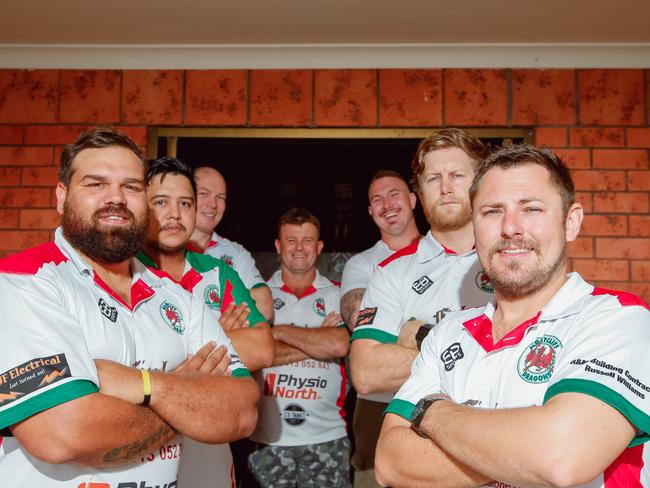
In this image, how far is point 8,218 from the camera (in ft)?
11.2

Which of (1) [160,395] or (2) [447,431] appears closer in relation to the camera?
(2) [447,431]

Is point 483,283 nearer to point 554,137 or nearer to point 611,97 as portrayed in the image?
point 554,137

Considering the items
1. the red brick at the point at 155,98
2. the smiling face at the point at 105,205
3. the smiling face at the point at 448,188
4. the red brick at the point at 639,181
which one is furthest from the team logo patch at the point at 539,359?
the red brick at the point at 155,98

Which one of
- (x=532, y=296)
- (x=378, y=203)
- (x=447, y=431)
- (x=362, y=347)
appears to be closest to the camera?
(x=447, y=431)

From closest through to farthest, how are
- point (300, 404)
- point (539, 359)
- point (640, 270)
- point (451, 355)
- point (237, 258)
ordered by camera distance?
point (539, 359)
point (451, 355)
point (300, 404)
point (237, 258)
point (640, 270)

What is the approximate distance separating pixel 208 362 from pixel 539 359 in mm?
870

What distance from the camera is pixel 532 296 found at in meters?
1.39

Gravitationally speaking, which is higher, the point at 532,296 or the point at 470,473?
the point at 532,296

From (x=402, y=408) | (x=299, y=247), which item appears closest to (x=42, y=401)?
(x=402, y=408)

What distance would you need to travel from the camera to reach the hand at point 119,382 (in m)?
1.36

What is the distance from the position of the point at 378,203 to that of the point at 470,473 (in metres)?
2.05

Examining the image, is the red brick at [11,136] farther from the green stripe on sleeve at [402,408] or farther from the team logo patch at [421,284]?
the green stripe on sleeve at [402,408]

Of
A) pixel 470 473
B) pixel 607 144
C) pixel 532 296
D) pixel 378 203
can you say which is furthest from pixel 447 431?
pixel 607 144

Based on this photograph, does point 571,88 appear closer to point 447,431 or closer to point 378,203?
point 378,203
